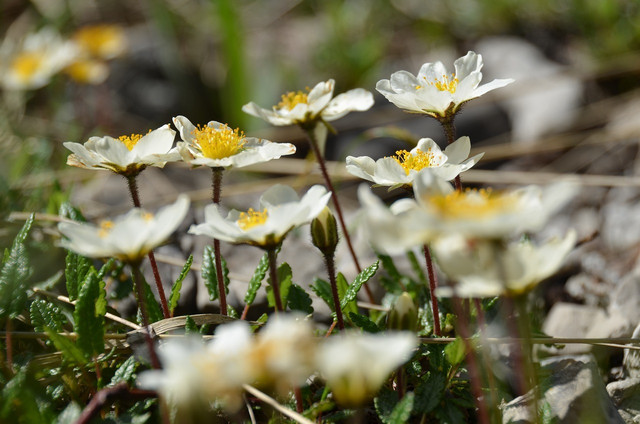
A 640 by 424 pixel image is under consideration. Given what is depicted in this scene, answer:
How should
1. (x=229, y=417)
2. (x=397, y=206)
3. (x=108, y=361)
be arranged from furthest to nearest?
(x=108, y=361) < (x=229, y=417) < (x=397, y=206)

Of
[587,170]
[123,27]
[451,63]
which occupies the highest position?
[123,27]

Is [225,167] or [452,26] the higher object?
[225,167]

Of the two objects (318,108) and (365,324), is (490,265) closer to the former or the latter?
(365,324)

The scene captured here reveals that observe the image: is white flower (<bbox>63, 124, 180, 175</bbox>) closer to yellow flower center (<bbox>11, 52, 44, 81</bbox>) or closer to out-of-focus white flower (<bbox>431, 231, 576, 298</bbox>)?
out-of-focus white flower (<bbox>431, 231, 576, 298</bbox>)

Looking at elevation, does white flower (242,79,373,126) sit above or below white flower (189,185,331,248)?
above

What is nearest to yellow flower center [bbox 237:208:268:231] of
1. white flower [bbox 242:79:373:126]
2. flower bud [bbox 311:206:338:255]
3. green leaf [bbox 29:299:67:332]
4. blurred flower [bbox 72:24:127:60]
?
flower bud [bbox 311:206:338:255]

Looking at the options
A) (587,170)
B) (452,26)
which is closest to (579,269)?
(587,170)

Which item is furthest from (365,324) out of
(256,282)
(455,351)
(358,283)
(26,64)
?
(26,64)

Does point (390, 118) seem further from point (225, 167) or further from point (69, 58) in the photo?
point (225, 167)
